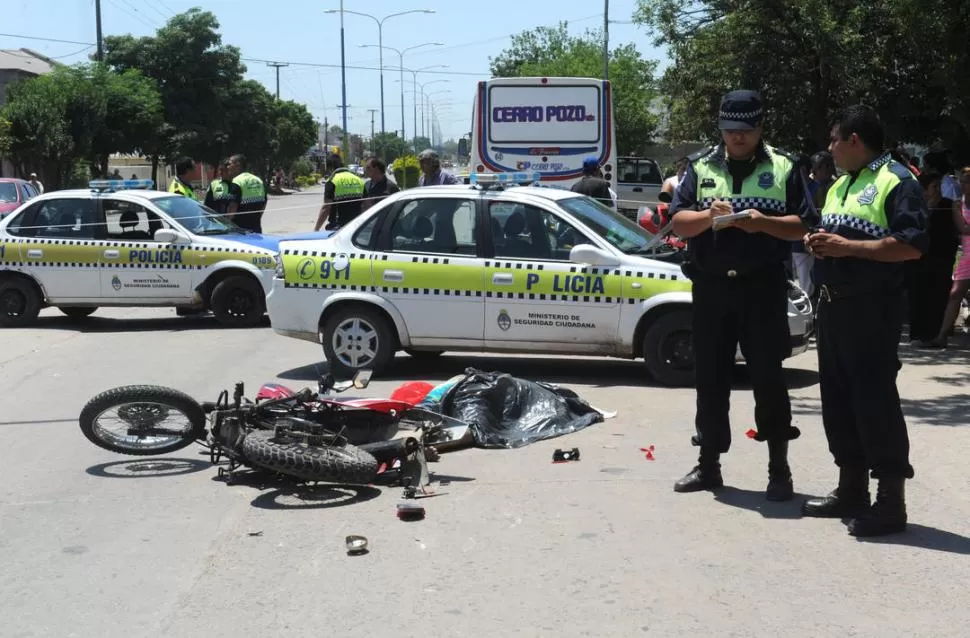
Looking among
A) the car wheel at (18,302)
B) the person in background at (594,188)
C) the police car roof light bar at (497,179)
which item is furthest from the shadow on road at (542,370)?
the car wheel at (18,302)

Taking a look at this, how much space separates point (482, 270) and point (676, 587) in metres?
5.20

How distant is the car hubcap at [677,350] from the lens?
31.1 feet

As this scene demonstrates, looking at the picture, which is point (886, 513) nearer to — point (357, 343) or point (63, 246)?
point (357, 343)

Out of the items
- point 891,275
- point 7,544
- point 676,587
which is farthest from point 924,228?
point 7,544

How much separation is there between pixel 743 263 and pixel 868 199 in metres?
0.75

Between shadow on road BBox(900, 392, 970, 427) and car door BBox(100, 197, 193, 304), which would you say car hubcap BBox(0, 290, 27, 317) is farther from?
shadow on road BBox(900, 392, 970, 427)

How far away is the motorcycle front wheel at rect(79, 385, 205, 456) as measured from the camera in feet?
22.4

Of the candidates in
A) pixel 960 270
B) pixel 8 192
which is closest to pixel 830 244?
pixel 960 270

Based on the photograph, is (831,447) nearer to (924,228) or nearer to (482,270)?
(924,228)

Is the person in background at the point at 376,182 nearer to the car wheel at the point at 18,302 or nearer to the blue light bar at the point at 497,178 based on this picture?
the car wheel at the point at 18,302

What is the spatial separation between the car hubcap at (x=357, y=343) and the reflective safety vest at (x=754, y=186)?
4612 millimetres

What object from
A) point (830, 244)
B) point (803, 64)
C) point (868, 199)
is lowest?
point (830, 244)

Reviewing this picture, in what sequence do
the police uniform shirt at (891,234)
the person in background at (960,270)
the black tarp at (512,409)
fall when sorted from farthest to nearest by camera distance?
the person in background at (960,270) < the black tarp at (512,409) < the police uniform shirt at (891,234)

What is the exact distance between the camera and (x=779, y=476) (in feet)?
20.1
